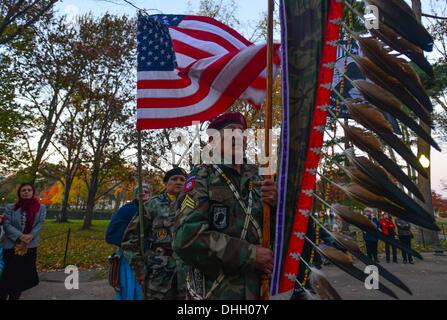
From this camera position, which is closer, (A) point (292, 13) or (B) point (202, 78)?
(A) point (292, 13)

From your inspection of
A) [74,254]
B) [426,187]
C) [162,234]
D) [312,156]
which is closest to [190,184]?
[312,156]

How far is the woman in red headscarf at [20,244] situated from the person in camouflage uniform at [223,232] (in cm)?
474

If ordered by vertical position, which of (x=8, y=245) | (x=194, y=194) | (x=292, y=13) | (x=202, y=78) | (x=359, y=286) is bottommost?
(x=359, y=286)

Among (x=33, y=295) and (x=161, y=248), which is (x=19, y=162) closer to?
(x=33, y=295)

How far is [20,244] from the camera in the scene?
19.1 ft

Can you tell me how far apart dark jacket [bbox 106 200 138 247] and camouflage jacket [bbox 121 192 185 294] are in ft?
1.06

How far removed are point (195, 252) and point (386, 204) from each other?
1058mm

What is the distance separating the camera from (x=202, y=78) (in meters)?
3.53

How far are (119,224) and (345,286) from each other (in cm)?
586

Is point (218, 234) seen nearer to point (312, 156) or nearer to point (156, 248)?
point (312, 156)

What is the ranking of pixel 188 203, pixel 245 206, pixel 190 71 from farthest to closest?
pixel 190 71 < pixel 245 206 < pixel 188 203

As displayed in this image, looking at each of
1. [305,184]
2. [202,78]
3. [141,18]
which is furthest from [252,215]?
[141,18]

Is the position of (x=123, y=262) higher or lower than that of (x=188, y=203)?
lower

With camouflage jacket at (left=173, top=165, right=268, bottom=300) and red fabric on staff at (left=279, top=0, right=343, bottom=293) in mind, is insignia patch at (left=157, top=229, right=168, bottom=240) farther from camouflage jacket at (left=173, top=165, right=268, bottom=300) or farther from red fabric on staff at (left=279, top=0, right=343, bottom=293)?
red fabric on staff at (left=279, top=0, right=343, bottom=293)
